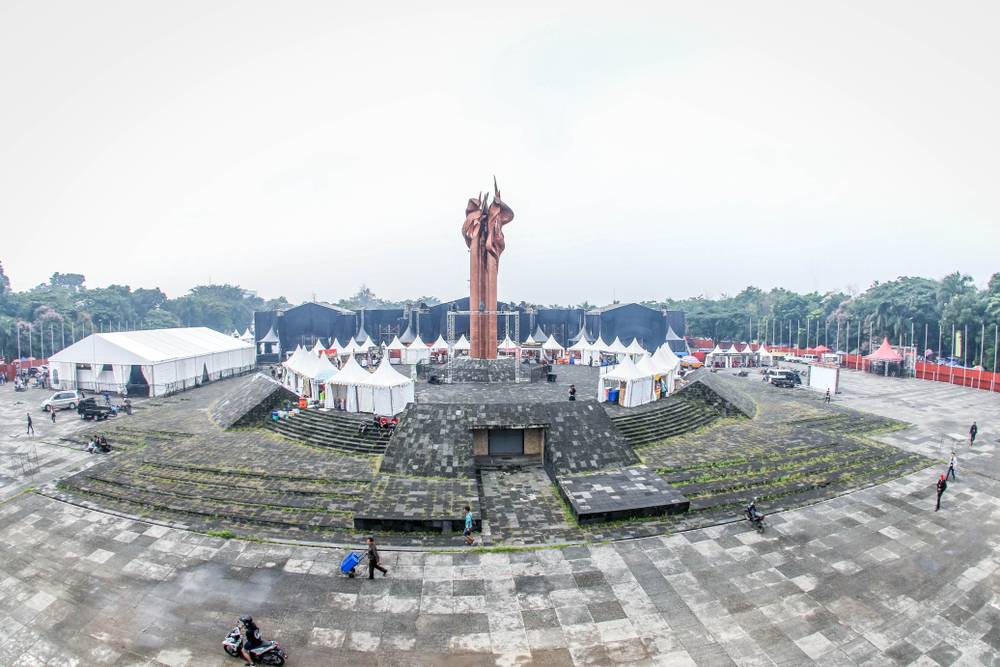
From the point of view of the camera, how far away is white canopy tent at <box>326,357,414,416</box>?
2097 cm

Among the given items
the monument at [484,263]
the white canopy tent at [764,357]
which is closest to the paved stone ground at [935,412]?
the white canopy tent at [764,357]

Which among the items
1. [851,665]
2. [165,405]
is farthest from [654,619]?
[165,405]

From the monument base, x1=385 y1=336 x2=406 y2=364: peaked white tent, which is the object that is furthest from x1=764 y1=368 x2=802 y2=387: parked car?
x1=385 y1=336 x2=406 y2=364: peaked white tent

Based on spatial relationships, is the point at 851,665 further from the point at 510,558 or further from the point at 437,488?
the point at 437,488

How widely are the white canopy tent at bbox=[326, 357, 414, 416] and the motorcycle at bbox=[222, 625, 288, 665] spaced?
1299 cm

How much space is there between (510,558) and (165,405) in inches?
1055

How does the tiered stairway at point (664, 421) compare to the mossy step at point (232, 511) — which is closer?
the mossy step at point (232, 511)

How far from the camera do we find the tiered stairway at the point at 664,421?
65.0 feet

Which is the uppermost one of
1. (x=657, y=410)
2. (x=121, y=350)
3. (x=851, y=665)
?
(x=121, y=350)

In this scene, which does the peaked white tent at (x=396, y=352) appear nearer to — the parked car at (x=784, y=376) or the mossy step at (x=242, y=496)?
the mossy step at (x=242, y=496)

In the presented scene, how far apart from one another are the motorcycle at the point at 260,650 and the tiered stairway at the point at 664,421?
46.4 feet

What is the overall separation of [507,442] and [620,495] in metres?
5.12

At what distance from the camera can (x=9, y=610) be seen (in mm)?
9414

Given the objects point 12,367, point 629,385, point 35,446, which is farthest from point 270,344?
point 629,385
